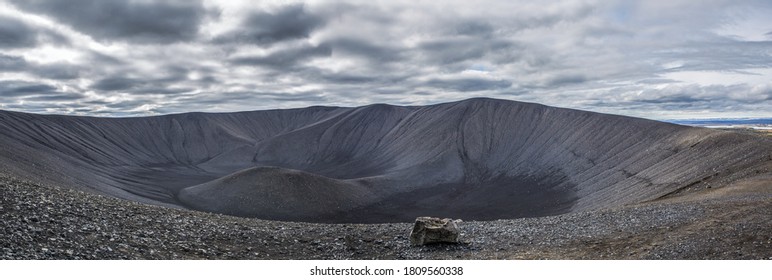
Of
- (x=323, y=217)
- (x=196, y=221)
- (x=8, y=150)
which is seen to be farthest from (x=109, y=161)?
(x=196, y=221)

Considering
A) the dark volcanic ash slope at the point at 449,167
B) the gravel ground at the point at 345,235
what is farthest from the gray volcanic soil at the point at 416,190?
the dark volcanic ash slope at the point at 449,167

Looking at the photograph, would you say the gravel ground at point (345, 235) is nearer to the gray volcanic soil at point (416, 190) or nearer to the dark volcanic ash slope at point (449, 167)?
the gray volcanic soil at point (416, 190)

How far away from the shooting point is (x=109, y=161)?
5669 inches

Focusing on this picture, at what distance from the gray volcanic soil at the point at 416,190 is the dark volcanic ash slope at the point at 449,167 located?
1.66 ft

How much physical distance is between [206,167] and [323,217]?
111013 mm

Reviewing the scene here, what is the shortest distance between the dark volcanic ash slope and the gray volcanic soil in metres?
0.50

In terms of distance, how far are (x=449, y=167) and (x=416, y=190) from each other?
66.3 ft

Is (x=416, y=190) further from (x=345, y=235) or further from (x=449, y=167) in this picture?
(x=345, y=235)

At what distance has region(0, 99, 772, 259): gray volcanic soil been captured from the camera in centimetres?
2241

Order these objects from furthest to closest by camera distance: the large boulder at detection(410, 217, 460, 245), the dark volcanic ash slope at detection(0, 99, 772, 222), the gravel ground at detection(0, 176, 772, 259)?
the dark volcanic ash slope at detection(0, 99, 772, 222) → the large boulder at detection(410, 217, 460, 245) → the gravel ground at detection(0, 176, 772, 259)

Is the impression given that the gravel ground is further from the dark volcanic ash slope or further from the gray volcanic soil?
the dark volcanic ash slope

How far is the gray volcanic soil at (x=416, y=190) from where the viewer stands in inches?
882

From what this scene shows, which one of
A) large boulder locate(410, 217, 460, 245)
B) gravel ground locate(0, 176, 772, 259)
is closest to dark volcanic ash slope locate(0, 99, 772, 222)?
gravel ground locate(0, 176, 772, 259)

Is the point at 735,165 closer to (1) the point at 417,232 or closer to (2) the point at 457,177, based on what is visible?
(1) the point at 417,232
